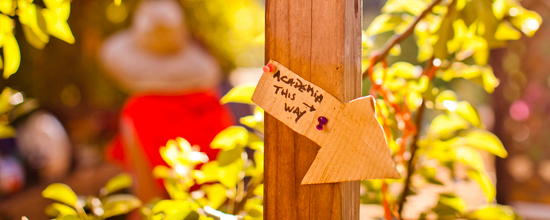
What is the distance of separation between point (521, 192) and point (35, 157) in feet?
8.95

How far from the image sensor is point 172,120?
1.47 m

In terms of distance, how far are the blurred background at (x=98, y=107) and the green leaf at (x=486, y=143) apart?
1.00ft

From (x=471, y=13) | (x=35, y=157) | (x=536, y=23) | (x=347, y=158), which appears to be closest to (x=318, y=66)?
(x=347, y=158)

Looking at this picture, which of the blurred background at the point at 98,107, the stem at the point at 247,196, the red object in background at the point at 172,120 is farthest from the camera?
the blurred background at the point at 98,107

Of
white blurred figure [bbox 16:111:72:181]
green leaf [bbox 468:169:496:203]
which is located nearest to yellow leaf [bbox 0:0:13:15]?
green leaf [bbox 468:169:496:203]

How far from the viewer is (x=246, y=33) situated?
3.66 m

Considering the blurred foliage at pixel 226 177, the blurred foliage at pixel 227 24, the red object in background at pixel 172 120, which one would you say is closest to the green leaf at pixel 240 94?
the blurred foliage at pixel 226 177

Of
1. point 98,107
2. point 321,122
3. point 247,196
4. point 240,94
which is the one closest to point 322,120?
point 321,122

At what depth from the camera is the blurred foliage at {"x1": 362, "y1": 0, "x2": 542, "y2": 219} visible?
1.55 feet

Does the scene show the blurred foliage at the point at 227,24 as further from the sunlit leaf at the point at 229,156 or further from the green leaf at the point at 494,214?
the green leaf at the point at 494,214

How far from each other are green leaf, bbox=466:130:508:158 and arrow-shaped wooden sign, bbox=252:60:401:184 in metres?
0.30

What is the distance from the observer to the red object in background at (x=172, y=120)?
1.39 meters

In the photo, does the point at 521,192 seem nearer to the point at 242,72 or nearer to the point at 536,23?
the point at 536,23

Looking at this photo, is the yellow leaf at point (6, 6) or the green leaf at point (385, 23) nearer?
the yellow leaf at point (6, 6)
